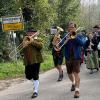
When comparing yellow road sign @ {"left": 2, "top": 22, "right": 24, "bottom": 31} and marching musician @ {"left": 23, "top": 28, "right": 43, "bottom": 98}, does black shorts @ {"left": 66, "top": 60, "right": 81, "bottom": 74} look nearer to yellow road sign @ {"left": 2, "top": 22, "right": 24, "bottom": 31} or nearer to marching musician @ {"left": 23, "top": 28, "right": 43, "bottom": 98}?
marching musician @ {"left": 23, "top": 28, "right": 43, "bottom": 98}

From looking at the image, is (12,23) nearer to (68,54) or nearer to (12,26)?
(12,26)

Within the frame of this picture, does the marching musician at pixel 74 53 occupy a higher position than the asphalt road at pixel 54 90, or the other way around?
the marching musician at pixel 74 53

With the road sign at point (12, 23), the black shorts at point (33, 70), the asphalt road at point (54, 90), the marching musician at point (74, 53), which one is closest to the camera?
the marching musician at point (74, 53)

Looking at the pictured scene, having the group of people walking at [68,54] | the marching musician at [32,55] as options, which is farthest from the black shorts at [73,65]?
the marching musician at [32,55]

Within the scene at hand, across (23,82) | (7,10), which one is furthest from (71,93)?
(7,10)

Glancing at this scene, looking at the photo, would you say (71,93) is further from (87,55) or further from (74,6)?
(74,6)

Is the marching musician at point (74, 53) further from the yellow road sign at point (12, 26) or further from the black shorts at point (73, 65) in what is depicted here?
the yellow road sign at point (12, 26)

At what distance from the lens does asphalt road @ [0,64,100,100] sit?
1096 centimetres

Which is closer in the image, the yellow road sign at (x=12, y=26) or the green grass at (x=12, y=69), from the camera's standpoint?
the green grass at (x=12, y=69)

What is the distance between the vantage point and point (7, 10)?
21.2 metres

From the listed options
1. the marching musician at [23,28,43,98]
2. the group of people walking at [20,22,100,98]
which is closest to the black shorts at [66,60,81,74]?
the group of people walking at [20,22,100,98]

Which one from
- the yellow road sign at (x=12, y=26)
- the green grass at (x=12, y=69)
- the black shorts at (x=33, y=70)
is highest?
the yellow road sign at (x=12, y=26)

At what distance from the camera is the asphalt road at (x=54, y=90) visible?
36.0 feet

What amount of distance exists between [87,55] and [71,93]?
5.45 m
